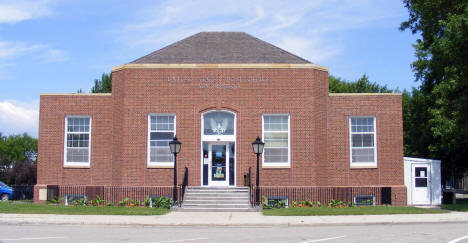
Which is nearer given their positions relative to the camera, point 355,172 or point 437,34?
point 355,172

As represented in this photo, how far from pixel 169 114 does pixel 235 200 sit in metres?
5.63

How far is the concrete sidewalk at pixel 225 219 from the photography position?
16312 mm

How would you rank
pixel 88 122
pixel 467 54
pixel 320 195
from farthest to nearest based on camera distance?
pixel 88 122
pixel 320 195
pixel 467 54

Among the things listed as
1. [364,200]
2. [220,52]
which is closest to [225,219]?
[364,200]

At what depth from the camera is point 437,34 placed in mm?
27938

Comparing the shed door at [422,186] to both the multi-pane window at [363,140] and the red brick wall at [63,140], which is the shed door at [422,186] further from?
the red brick wall at [63,140]

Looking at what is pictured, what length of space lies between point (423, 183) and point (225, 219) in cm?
1290

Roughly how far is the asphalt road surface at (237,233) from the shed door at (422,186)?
906 cm

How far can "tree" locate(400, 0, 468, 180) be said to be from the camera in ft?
73.6

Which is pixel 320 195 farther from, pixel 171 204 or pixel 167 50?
pixel 167 50

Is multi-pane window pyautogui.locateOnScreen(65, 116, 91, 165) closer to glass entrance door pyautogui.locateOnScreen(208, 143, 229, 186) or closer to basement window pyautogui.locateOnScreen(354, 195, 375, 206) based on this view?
glass entrance door pyautogui.locateOnScreen(208, 143, 229, 186)

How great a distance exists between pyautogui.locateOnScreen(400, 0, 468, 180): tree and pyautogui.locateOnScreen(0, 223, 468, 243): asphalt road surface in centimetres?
922

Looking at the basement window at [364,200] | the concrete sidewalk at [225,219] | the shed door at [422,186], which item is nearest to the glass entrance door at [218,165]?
the concrete sidewalk at [225,219]

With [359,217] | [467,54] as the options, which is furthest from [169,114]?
[467,54]
